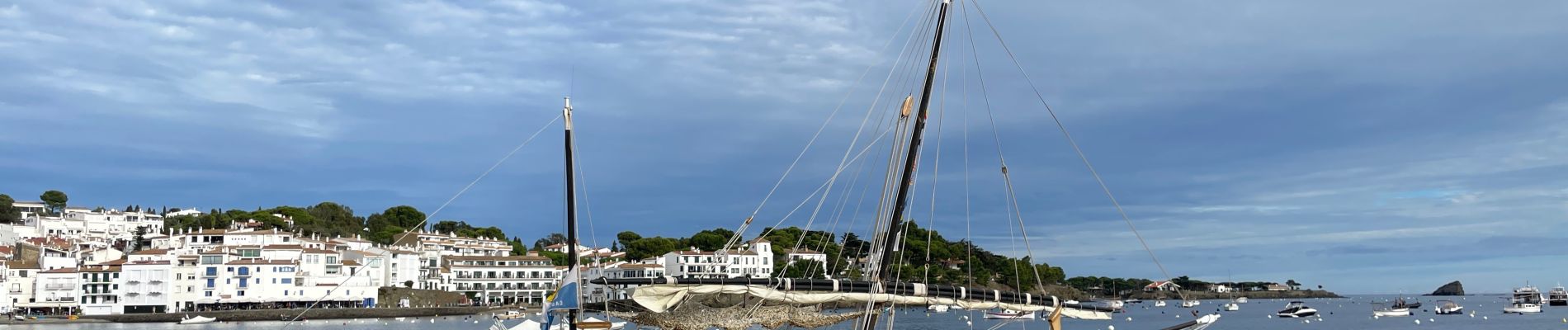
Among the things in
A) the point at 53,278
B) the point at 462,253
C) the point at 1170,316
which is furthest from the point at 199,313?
the point at 1170,316

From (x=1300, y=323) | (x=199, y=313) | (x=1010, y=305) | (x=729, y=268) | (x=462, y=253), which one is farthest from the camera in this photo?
(x=462, y=253)

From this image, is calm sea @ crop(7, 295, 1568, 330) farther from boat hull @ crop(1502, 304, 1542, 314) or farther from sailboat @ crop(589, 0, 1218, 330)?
sailboat @ crop(589, 0, 1218, 330)

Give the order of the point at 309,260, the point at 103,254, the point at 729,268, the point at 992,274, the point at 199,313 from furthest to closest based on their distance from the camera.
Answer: the point at 992,274 → the point at 729,268 → the point at 103,254 → the point at 309,260 → the point at 199,313

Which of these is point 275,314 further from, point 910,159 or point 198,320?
point 910,159

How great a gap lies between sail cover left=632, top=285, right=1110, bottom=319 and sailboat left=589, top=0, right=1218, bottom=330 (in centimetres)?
1

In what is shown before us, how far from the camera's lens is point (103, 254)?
130500 mm

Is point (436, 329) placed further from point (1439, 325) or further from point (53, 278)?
point (1439, 325)

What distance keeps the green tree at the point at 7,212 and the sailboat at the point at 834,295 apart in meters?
198

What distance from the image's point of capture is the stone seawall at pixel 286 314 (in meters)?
105

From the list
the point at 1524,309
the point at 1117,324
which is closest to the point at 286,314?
the point at 1117,324

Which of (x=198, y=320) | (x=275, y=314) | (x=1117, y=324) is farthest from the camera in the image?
(x=275, y=314)

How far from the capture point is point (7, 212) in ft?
610

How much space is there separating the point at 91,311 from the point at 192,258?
30.1 feet

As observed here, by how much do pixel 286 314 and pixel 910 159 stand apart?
101 m
